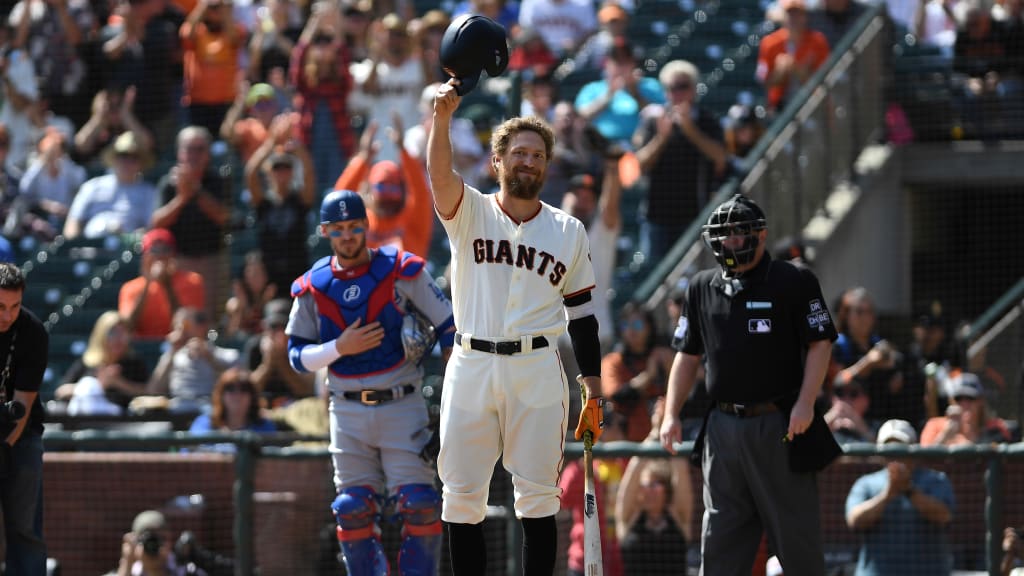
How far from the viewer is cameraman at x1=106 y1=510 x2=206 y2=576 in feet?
31.3

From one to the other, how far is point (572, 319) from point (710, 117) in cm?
574

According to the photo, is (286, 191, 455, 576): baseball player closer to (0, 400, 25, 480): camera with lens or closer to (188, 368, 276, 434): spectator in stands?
(0, 400, 25, 480): camera with lens

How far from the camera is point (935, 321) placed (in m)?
11.5

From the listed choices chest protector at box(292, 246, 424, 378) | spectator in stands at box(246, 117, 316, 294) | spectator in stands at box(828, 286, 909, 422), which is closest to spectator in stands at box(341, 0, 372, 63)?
spectator in stands at box(246, 117, 316, 294)

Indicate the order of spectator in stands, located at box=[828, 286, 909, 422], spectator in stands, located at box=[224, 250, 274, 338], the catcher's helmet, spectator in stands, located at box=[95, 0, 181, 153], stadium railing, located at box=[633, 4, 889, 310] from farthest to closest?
1. spectator in stands, located at box=[95, 0, 181, 153]
2. spectator in stands, located at box=[224, 250, 274, 338]
3. stadium railing, located at box=[633, 4, 889, 310]
4. spectator in stands, located at box=[828, 286, 909, 422]
5. the catcher's helmet

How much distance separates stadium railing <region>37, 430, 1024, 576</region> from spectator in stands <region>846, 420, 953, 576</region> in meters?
0.13

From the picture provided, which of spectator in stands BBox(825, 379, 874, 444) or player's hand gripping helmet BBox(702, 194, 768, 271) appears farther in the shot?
spectator in stands BBox(825, 379, 874, 444)

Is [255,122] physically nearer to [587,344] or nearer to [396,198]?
[396,198]

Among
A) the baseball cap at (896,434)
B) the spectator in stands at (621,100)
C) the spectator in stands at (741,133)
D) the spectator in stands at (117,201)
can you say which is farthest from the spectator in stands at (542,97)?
the baseball cap at (896,434)

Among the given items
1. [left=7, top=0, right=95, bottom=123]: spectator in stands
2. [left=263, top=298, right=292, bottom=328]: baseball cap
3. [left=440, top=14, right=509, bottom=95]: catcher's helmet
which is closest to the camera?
→ [left=440, top=14, right=509, bottom=95]: catcher's helmet

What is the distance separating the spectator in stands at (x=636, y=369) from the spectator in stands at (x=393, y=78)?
329 centimetres

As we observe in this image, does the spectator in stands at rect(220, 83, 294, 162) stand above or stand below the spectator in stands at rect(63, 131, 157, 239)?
above

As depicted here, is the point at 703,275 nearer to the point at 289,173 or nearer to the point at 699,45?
the point at 289,173

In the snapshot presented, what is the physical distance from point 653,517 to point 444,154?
356 centimetres
